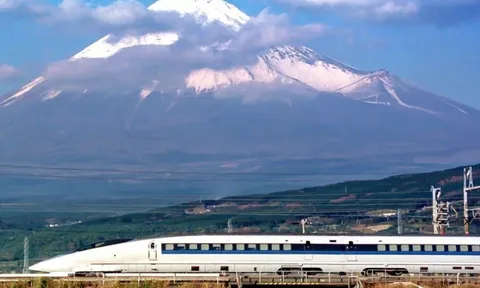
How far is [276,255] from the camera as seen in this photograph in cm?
6569

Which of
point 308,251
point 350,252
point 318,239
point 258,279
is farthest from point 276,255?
point 258,279

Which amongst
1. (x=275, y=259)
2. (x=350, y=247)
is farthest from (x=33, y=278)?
(x=350, y=247)

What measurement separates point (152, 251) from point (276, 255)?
7656mm

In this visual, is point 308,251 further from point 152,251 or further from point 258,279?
point 152,251

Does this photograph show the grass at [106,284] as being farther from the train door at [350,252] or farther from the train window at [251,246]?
the train door at [350,252]

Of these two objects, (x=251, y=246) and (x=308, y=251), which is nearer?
(x=251, y=246)

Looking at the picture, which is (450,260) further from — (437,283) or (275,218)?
(275,218)

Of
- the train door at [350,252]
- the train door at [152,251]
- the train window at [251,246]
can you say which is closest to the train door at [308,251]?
the train door at [350,252]

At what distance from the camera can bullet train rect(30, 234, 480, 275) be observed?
64.3 m

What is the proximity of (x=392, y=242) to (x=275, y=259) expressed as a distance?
24.6ft

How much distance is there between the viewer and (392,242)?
218 ft

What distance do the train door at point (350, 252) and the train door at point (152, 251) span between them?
11.9 metres

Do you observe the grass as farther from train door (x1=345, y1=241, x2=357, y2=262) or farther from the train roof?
train door (x1=345, y1=241, x2=357, y2=262)

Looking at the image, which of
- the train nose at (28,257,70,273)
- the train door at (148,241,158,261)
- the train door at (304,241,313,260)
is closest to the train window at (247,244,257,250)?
the train door at (304,241,313,260)
